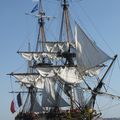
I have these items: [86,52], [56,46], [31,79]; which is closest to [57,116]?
[86,52]

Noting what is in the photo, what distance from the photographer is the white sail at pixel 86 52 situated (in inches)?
2709

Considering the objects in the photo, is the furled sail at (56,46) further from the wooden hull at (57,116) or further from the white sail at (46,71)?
the wooden hull at (57,116)

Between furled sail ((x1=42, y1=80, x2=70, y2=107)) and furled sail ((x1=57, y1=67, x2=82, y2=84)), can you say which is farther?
furled sail ((x1=42, y1=80, x2=70, y2=107))

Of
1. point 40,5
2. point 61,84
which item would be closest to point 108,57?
point 61,84

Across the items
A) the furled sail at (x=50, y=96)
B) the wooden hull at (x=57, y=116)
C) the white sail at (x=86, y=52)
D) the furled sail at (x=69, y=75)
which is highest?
the white sail at (x=86, y=52)

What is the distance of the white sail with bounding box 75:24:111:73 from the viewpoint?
6881 centimetres

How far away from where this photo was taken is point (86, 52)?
2781 inches

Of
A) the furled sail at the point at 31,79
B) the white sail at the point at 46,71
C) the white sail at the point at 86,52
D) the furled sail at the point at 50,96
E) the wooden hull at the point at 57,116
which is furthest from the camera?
the furled sail at the point at 31,79

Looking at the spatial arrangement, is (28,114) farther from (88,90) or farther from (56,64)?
(88,90)

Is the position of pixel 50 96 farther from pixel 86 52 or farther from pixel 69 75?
pixel 86 52

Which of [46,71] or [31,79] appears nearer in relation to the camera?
[46,71]

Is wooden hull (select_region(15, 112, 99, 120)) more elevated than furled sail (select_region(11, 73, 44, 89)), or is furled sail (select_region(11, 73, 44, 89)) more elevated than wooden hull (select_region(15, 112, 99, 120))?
furled sail (select_region(11, 73, 44, 89))

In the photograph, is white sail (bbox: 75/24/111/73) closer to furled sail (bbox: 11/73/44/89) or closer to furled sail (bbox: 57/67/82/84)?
furled sail (bbox: 57/67/82/84)

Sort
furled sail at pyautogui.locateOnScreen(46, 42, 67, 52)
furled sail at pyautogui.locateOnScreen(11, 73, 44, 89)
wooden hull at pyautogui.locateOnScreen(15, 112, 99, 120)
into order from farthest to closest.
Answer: furled sail at pyautogui.locateOnScreen(11, 73, 44, 89), furled sail at pyautogui.locateOnScreen(46, 42, 67, 52), wooden hull at pyautogui.locateOnScreen(15, 112, 99, 120)
